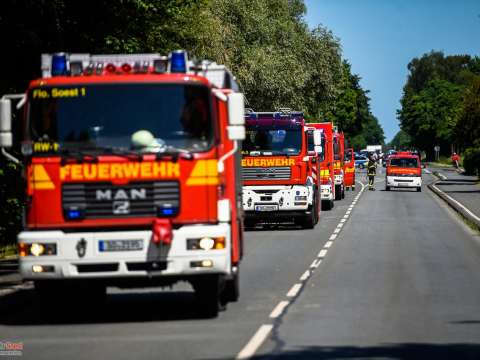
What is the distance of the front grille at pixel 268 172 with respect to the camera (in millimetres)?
30094

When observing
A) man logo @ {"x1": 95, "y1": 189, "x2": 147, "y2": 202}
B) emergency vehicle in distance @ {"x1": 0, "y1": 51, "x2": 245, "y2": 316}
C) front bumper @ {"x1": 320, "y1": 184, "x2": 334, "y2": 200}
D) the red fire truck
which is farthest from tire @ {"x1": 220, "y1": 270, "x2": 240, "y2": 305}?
the red fire truck

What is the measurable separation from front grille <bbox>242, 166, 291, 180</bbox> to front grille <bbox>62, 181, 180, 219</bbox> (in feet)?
55.7

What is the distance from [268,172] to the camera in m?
30.1

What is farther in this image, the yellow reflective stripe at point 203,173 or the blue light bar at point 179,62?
the blue light bar at point 179,62

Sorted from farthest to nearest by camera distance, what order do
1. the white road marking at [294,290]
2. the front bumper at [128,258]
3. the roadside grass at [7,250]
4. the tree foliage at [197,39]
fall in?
the roadside grass at [7,250]
the tree foliage at [197,39]
the white road marking at [294,290]
the front bumper at [128,258]

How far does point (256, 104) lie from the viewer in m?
61.8

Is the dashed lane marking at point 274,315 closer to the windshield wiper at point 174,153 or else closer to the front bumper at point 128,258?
the front bumper at point 128,258

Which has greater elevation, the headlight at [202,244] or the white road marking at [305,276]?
the headlight at [202,244]

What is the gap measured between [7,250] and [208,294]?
474 inches

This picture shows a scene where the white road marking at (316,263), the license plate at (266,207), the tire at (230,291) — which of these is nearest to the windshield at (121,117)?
the tire at (230,291)

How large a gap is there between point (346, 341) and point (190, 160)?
2.79 meters

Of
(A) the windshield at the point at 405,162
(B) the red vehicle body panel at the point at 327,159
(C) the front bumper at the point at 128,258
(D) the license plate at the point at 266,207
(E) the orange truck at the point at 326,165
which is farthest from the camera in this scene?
(A) the windshield at the point at 405,162

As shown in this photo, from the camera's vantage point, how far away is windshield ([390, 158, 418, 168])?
63500mm

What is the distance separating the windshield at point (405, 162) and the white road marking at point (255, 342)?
169ft
